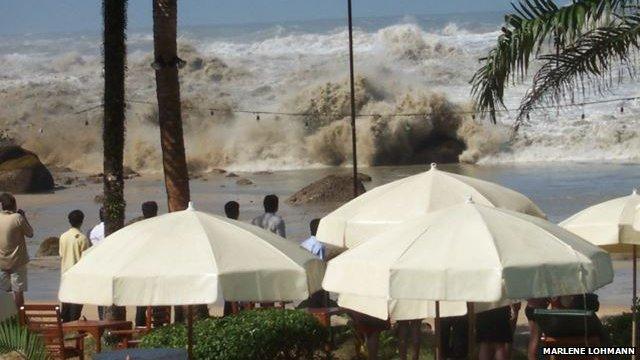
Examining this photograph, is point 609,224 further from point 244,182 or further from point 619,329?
point 244,182

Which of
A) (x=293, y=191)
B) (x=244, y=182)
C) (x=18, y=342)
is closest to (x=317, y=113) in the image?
(x=244, y=182)

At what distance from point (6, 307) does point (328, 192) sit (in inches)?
1006

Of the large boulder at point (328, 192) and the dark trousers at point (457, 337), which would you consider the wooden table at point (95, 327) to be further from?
the large boulder at point (328, 192)

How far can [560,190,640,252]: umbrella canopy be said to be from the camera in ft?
35.4

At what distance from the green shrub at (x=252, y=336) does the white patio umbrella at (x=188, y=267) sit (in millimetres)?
1237

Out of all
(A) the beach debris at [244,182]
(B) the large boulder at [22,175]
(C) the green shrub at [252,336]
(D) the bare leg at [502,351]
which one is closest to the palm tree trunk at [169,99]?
(C) the green shrub at [252,336]

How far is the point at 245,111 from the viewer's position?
2322 inches

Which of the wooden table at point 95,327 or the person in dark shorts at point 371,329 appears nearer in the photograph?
the person in dark shorts at point 371,329

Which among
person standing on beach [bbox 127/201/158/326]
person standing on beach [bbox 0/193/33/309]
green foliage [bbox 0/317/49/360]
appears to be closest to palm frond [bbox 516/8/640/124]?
person standing on beach [bbox 127/201/158/326]

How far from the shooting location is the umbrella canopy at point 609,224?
35.4 feet

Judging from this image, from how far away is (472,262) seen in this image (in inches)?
305

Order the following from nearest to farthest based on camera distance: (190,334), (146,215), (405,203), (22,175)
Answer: (190,334)
(405,203)
(146,215)
(22,175)

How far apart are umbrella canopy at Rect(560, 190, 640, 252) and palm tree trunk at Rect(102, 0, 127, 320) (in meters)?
4.55

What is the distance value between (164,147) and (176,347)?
142 inches
